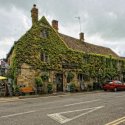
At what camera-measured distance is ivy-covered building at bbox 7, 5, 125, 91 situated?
118ft

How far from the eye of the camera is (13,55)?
118 feet

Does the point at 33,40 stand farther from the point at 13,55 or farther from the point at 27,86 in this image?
the point at 27,86

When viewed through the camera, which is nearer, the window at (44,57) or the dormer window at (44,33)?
the window at (44,57)

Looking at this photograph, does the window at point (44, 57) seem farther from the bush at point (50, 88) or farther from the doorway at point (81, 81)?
the doorway at point (81, 81)

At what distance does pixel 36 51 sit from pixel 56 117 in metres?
23.9

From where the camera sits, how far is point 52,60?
39469 millimetres

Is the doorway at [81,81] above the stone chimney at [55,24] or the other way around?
the other way around

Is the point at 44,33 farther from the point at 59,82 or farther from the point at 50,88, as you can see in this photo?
the point at 50,88

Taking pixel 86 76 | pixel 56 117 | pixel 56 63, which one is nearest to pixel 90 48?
pixel 86 76

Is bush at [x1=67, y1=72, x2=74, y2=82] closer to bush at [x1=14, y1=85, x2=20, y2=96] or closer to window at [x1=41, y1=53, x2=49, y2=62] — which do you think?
window at [x1=41, y1=53, x2=49, y2=62]

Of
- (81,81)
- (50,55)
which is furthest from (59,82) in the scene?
(81,81)

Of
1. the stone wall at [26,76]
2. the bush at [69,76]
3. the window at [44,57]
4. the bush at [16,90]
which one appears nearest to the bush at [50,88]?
the stone wall at [26,76]

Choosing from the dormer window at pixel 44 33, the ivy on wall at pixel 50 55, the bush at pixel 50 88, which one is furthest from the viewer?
the dormer window at pixel 44 33

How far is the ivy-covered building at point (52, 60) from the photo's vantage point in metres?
35.9
